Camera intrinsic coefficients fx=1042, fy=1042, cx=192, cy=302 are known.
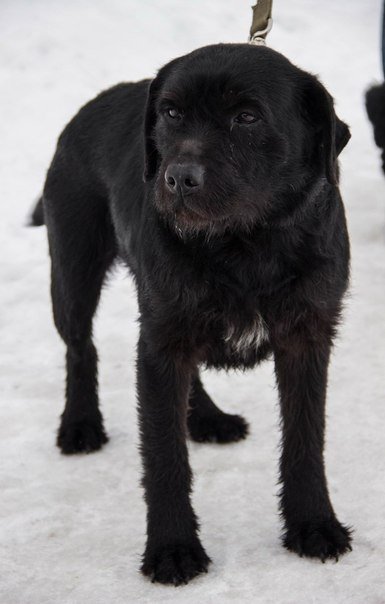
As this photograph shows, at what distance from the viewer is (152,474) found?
3596mm

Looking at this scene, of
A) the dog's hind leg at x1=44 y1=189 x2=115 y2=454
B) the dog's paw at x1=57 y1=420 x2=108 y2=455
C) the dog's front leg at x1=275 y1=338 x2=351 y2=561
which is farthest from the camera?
the dog's paw at x1=57 y1=420 x2=108 y2=455

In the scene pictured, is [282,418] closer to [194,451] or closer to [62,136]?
[194,451]

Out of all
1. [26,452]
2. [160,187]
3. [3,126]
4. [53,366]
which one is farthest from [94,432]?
[3,126]

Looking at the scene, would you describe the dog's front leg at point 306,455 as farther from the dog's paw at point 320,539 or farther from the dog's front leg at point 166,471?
the dog's front leg at point 166,471

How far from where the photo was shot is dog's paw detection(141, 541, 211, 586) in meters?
3.52

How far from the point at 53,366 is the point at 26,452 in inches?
41.0

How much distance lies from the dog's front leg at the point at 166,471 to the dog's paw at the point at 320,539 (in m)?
0.33

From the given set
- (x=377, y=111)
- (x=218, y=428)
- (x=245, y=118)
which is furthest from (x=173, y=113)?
(x=377, y=111)

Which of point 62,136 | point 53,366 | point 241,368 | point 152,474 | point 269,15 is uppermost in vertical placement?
point 269,15

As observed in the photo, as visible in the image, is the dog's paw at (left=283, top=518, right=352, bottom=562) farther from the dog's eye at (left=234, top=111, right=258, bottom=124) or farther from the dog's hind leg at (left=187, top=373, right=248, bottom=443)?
the dog's eye at (left=234, top=111, right=258, bottom=124)

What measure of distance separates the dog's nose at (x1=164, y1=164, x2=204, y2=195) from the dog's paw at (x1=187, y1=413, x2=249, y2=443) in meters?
1.82

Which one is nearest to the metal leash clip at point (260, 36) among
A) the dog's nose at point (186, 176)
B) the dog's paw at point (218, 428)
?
the dog's nose at point (186, 176)

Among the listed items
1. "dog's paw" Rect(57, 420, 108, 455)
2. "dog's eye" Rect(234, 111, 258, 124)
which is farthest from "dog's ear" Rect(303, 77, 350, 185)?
"dog's paw" Rect(57, 420, 108, 455)

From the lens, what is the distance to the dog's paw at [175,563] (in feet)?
11.6
